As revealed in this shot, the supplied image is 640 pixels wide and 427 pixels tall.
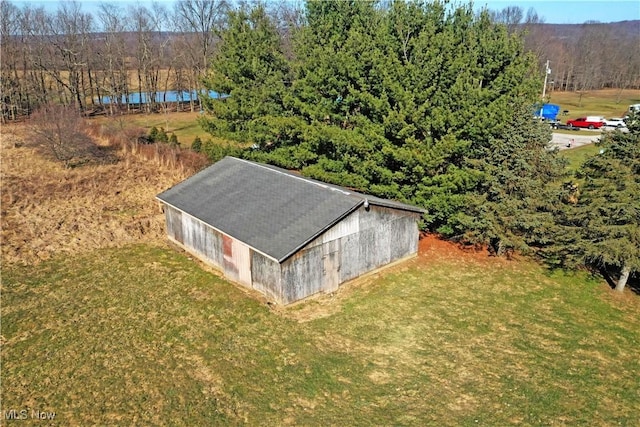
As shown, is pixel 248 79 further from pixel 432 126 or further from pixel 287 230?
pixel 287 230

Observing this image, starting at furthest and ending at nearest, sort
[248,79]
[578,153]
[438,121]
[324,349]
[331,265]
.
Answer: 1. [578,153]
2. [248,79]
3. [438,121]
4. [331,265]
5. [324,349]

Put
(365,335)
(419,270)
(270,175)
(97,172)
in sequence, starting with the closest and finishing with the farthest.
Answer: (365,335), (419,270), (270,175), (97,172)

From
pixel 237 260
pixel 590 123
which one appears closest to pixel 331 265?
pixel 237 260

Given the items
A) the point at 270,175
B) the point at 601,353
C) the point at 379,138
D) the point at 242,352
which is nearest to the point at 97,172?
the point at 270,175

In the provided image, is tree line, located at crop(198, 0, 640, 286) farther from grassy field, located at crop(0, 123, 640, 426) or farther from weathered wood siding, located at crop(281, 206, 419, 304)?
grassy field, located at crop(0, 123, 640, 426)

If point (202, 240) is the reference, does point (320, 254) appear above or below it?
above

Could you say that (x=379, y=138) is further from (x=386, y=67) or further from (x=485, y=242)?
(x=485, y=242)

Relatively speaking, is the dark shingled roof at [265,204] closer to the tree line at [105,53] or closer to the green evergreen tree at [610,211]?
the green evergreen tree at [610,211]
